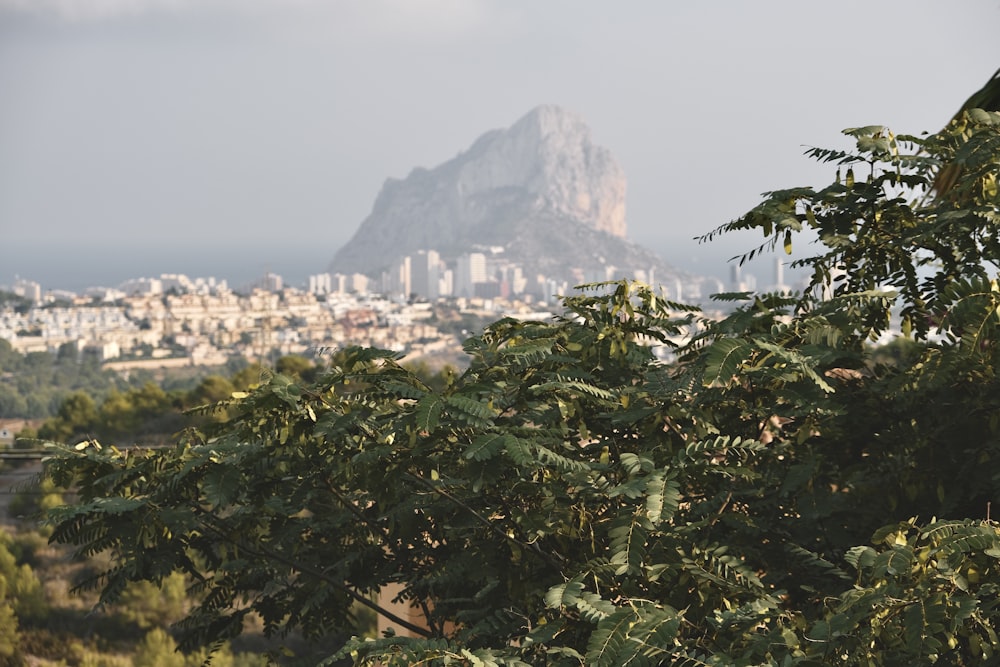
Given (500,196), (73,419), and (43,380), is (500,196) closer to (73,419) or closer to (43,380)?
(43,380)

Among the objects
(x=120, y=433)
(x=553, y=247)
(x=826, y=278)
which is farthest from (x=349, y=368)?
(x=553, y=247)

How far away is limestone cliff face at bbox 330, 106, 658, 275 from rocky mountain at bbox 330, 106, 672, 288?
6.4 inches

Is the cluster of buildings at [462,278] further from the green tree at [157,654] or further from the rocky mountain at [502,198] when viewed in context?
the green tree at [157,654]

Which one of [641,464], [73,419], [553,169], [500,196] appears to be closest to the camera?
[641,464]

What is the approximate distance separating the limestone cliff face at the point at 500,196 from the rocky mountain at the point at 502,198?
0.16 meters

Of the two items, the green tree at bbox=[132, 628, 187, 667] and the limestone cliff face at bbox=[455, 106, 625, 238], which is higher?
the limestone cliff face at bbox=[455, 106, 625, 238]

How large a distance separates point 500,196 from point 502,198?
4.52 ft

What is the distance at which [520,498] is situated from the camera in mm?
2193

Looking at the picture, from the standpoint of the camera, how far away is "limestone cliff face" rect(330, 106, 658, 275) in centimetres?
16012

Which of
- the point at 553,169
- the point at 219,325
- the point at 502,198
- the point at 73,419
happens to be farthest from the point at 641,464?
the point at 553,169

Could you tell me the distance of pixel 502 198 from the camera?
17038 centimetres

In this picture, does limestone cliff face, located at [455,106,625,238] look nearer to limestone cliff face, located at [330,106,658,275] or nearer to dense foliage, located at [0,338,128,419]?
limestone cliff face, located at [330,106,658,275]

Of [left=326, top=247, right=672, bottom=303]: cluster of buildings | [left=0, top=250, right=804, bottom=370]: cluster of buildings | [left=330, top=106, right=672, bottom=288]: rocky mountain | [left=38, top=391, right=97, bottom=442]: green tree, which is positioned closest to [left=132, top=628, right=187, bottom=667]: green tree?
[left=38, top=391, right=97, bottom=442]: green tree

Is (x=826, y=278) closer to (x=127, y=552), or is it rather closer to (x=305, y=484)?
(x=305, y=484)
